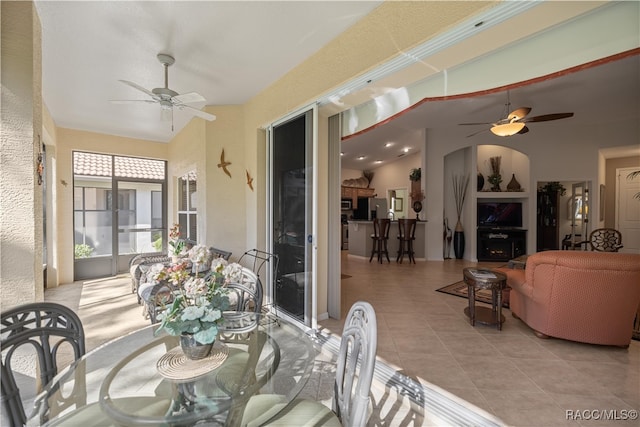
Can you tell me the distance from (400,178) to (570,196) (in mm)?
4629

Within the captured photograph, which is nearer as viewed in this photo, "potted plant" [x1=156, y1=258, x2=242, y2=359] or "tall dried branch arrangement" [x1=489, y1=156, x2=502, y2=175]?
"potted plant" [x1=156, y1=258, x2=242, y2=359]

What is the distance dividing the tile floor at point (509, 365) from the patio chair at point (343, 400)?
1126mm

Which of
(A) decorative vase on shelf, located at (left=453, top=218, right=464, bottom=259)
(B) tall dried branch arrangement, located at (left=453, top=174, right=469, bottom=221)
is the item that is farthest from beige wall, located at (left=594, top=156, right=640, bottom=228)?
(A) decorative vase on shelf, located at (left=453, top=218, right=464, bottom=259)

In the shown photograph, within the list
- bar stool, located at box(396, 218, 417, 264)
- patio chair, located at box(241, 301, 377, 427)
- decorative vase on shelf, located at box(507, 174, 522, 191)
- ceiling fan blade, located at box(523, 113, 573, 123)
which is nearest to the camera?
patio chair, located at box(241, 301, 377, 427)

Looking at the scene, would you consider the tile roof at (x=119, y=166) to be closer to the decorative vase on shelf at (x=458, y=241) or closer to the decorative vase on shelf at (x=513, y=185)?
the decorative vase on shelf at (x=458, y=241)

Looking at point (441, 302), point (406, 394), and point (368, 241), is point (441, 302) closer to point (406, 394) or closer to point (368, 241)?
point (406, 394)

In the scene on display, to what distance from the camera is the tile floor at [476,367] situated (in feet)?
5.90

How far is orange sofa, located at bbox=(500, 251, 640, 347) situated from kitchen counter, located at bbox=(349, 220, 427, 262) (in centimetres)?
435

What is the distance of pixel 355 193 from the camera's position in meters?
10.4

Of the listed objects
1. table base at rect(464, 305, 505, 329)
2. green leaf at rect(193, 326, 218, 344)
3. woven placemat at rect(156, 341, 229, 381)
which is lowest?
table base at rect(464, 305, 505, 329)

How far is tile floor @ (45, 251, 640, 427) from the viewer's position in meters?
1.80

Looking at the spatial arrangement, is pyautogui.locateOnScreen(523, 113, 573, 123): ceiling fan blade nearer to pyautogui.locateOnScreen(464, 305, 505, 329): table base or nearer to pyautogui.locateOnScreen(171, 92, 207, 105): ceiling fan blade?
pyautogui.locateOnScreen(464, 305, 505, 329): table base

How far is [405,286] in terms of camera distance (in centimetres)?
459

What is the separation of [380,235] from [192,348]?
584 centimetres
